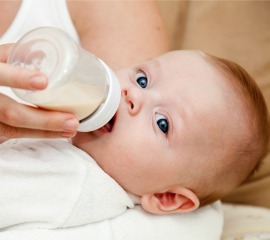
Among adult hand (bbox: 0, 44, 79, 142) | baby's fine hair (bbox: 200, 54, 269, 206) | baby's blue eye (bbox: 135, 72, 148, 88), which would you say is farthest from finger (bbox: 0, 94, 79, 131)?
baby's fine hair (bbox: 200, 54, 269, 206)

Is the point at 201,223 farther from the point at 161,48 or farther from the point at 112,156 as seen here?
the point at 161,48

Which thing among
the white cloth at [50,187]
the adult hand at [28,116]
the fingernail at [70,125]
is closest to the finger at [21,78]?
the adult hand at [28,116]

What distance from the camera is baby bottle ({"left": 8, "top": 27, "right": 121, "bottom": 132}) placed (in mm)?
849

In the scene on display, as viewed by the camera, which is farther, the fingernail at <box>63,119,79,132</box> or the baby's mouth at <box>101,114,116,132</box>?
the baby's mouth at <box>101,114,116,132</box>

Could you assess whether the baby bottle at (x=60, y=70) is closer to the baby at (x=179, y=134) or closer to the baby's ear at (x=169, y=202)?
the baby at (x=179, y=134)

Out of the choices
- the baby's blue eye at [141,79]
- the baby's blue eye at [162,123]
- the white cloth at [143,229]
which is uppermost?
the baby's blue eye at [141,79]

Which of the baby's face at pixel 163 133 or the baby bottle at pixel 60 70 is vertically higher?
the baby bottle at pixel 60 70

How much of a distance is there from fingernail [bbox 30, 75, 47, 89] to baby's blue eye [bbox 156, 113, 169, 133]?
0.35 meters

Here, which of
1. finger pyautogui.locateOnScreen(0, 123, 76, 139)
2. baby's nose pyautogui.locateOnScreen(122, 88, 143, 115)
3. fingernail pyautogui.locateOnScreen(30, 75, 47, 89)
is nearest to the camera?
fingernail pyautogui.locateOnScreen(30, 75, 47, 89)

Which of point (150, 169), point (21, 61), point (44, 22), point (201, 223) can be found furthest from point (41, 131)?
point (44, 22)

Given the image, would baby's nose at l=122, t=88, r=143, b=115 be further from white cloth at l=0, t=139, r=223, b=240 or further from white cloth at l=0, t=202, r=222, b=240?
white cloth at l=0, t=202, r=222, b=240

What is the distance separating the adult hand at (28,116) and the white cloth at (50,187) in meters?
0.10

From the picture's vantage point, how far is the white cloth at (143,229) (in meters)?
1.04

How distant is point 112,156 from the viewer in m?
1.07
